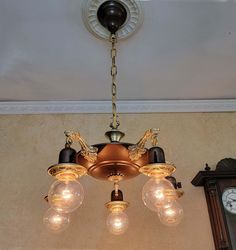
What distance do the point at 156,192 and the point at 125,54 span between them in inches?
43.5

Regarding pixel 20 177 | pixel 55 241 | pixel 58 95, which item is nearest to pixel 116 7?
pixel 58 95

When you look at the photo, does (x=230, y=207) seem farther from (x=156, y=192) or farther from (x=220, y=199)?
(x=156, y=192)

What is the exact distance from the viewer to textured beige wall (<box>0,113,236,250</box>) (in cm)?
191

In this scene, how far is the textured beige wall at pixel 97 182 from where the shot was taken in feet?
6.27

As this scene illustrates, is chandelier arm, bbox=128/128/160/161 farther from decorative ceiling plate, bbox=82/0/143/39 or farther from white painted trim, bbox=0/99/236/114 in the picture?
white painted trim, bbox=0/99/236/114

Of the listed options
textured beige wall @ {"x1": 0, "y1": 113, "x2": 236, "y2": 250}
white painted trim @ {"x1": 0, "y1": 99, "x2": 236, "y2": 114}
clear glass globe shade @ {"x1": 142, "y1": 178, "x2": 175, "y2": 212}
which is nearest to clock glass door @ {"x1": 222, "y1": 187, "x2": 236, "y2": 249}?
textured beige wall @ {"x1": 0, "y1": 113, "x2": 236, "y2": 250}

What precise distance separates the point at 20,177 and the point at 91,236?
2.29ft

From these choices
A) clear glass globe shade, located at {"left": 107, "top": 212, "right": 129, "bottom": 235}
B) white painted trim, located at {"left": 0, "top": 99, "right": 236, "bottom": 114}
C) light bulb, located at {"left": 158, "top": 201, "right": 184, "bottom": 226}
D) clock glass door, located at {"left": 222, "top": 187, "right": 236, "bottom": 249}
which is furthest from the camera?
white painted trim, located at {"left": 0, "top": 99, "right": 236, "bottom": 114}

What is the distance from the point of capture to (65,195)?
98 centimetres

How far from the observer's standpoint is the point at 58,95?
226 centimetres

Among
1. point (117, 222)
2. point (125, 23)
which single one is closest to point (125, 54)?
point (125, 23)

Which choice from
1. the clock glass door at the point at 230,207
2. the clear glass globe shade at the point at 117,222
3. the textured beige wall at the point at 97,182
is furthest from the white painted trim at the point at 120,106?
the clear glass globe shade at the point at 117,222

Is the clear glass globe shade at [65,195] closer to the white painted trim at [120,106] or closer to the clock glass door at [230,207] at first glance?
the clock glass door at [230,207]

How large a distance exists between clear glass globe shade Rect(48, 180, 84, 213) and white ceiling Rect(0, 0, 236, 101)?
1.01 m
